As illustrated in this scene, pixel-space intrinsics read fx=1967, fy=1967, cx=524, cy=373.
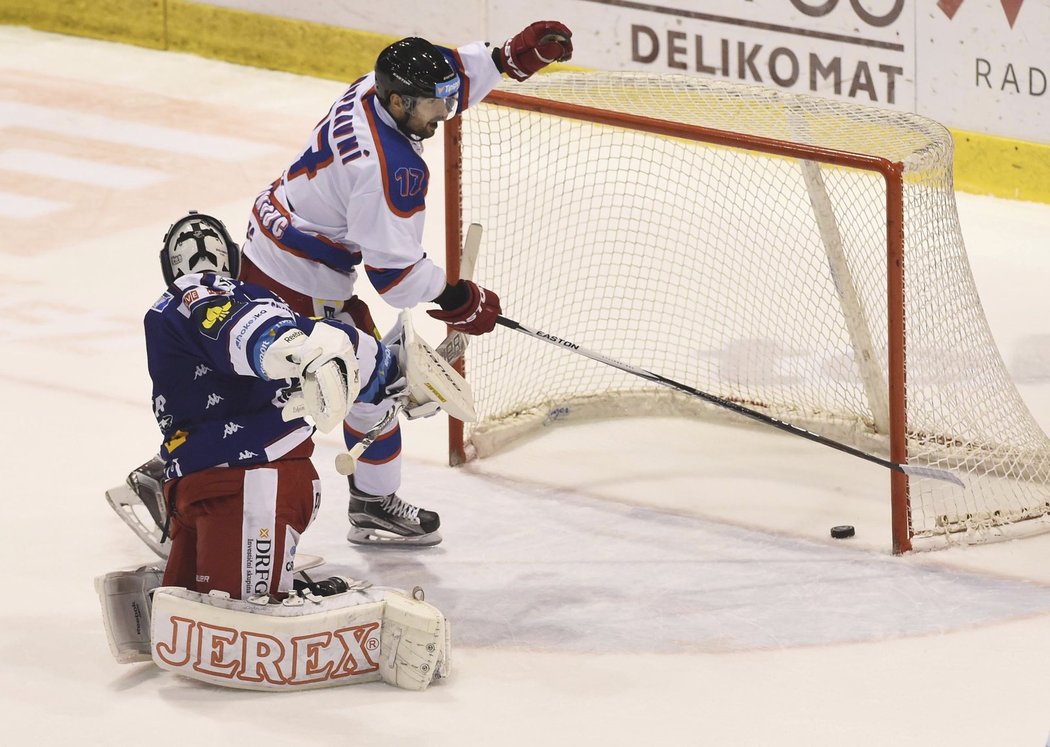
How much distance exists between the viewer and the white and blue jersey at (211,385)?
13.0 feet

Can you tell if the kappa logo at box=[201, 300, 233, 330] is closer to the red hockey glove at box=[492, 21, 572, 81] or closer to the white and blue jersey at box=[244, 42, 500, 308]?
the white and blue jersey at box=[244, 42, 500, 308]

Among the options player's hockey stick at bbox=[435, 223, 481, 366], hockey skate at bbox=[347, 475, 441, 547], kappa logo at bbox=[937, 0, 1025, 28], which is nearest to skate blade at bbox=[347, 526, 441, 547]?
hockey skate at bbox=[347, 475, 441, 547]

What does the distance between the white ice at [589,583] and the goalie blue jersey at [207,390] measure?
1.64 feet

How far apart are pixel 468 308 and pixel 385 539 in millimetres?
735

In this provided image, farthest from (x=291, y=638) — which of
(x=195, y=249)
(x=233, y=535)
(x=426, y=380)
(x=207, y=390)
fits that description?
(x=195, y=249)

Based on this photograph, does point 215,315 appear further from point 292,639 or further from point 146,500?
point 146,500

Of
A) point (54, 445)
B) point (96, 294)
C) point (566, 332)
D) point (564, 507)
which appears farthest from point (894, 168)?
point (96, 294)

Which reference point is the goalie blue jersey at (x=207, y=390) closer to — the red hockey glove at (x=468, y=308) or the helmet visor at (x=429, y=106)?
the red hockey glove at (x=468, y=308)

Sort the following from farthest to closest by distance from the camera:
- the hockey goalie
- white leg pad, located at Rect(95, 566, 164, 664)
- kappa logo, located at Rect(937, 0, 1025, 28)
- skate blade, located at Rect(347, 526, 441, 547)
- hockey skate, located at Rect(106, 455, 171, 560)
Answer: kappa logo, located at Rect(937, 0, 1025, 28), skate blade, located at Rect(347, 526, 441, 547), hockey skate, located at Rect(106, 455, 171, 560), white leg pad, located at Rect(95, 566, 164, 664), the hockey goalie

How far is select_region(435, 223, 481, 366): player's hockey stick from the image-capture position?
4.74 m

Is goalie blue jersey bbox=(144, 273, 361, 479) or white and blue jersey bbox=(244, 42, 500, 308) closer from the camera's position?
goalie blue jersey bbox=(144, 273, 361, 479)

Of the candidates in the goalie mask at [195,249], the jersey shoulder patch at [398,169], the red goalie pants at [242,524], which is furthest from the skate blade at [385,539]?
the goalie mask at [195,249]

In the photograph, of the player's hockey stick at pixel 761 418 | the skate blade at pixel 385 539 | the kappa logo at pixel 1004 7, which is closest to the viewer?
the player's hockey stick at pixel 761 418

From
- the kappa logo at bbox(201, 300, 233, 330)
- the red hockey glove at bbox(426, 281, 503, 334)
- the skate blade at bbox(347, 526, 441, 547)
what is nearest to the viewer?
the kappa logo at bbox(201, 300, 233, 330)
